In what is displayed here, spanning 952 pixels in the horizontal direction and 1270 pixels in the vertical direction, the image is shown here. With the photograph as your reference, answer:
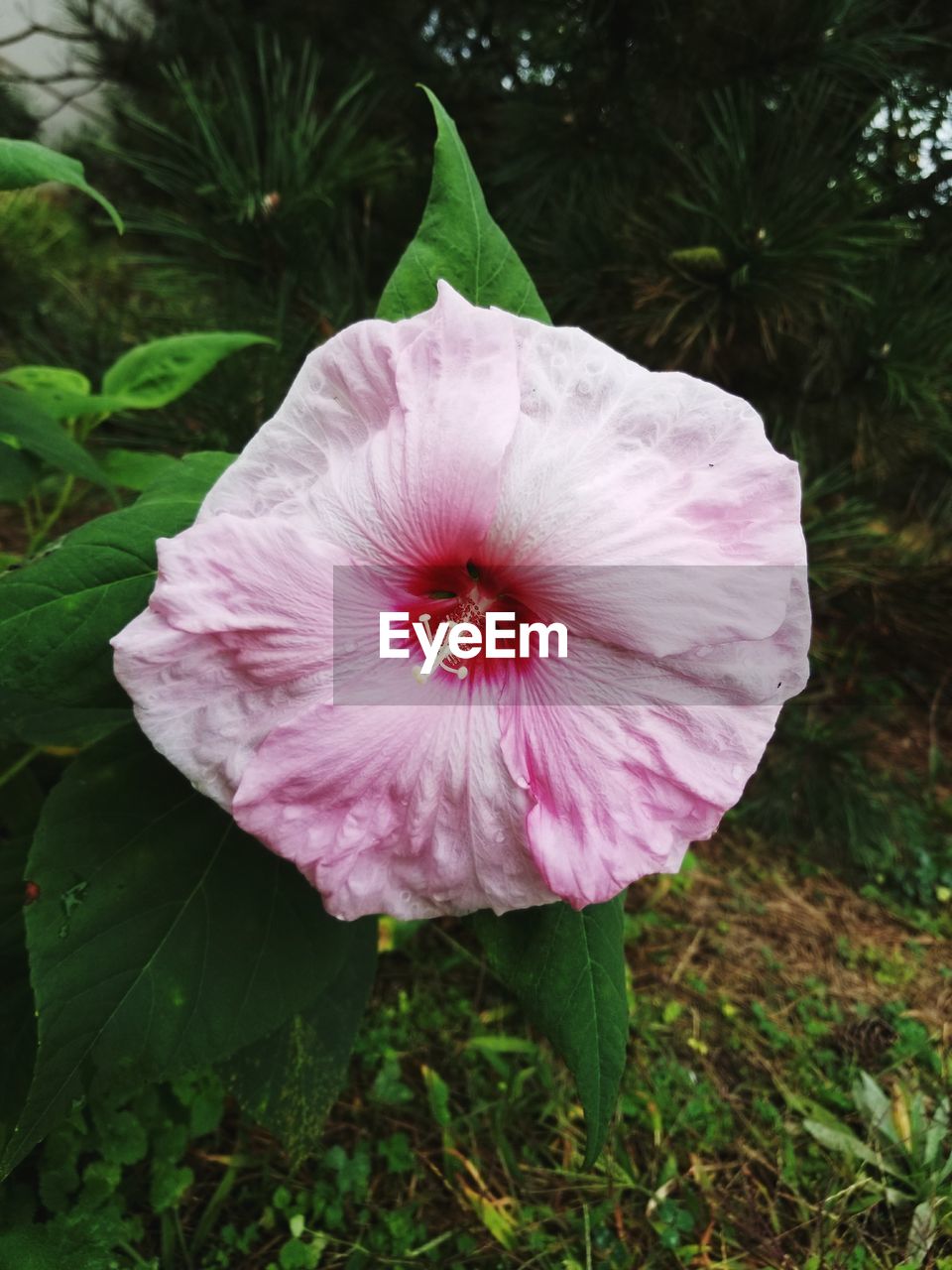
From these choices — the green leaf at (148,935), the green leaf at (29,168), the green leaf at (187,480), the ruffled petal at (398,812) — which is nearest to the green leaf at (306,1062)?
the green leaf at (148,935)

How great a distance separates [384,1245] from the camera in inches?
32.9

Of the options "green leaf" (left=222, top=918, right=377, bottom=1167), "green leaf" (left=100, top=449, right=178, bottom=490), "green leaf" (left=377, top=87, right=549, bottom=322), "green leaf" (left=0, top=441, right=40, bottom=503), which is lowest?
"green leaf" (left=222, top=918, right=377, bottom=1167)

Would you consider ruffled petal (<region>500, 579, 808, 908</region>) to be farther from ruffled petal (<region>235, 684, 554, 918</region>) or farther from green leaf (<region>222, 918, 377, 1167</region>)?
green leaf (<region>222, 918, 377, 1167</region>)

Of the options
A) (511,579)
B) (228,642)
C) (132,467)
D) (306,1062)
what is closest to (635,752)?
(511,579)

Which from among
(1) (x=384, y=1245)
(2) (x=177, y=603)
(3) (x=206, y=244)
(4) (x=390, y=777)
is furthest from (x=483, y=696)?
(3) (x=206, y=244)

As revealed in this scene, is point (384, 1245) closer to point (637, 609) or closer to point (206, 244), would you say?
point (637, 609)

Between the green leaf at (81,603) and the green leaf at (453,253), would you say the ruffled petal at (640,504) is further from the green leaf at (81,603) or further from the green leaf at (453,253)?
the green leaf at (81,603)

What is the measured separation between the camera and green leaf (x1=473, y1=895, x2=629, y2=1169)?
55cm

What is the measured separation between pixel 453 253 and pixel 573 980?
505 mm

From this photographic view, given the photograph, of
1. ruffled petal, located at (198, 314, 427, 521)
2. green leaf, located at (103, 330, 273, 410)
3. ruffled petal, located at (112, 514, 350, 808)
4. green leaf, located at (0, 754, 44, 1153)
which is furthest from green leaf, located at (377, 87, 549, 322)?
green leaf, located at (0, 754, 44, 1153)

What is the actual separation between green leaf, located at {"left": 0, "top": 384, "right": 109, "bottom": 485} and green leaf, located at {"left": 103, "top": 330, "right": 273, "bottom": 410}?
0.55 feet

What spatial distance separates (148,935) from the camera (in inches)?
23.9

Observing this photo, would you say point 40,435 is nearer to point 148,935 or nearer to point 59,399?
point 59,399

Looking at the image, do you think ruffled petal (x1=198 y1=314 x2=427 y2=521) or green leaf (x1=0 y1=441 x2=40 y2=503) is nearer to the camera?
ruffled petal (x1=198 y1=314 x2=427 y2=521)
